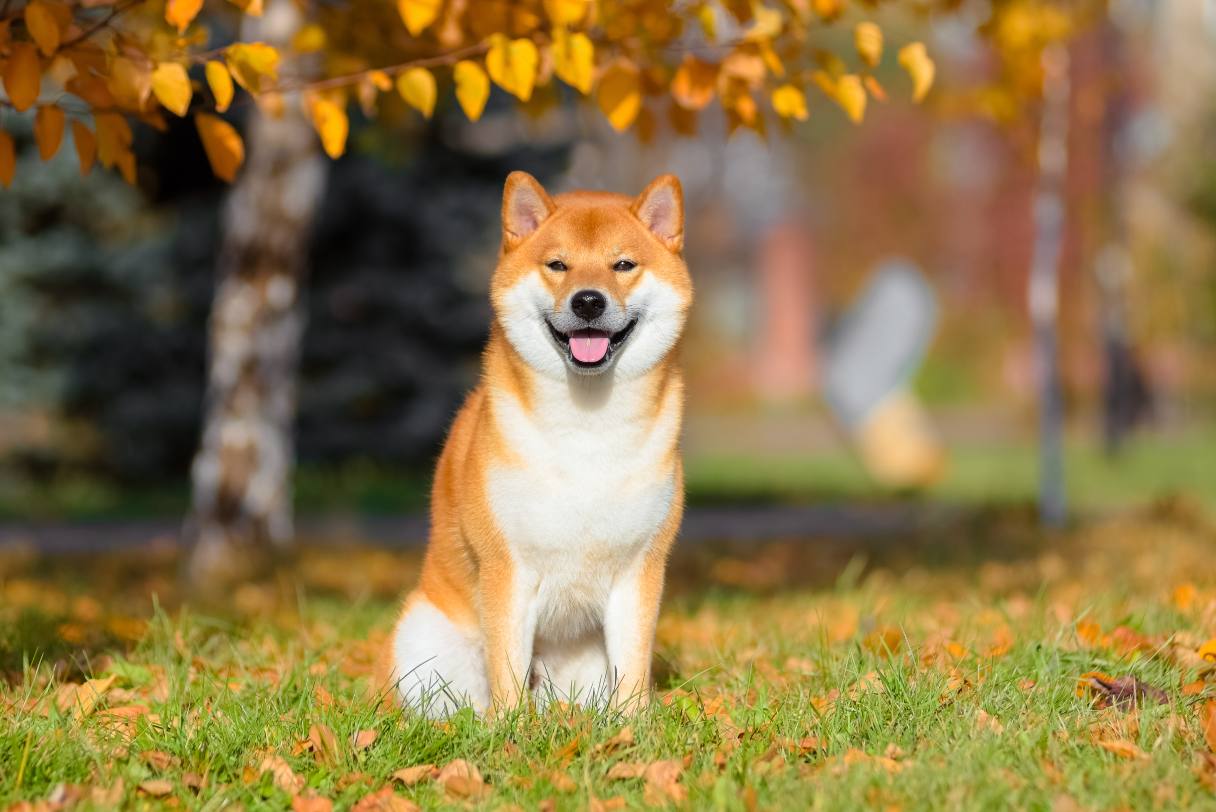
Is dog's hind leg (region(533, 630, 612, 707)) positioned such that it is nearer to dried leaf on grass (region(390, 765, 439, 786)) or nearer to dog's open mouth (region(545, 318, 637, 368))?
dried leaf on grass (region(390, 765, 439, 786))

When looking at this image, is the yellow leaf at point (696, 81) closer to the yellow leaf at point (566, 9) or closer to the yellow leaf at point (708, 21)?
the yellow leaf at point (708, 21)

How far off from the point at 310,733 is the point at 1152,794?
199cm

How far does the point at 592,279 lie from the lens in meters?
3.38

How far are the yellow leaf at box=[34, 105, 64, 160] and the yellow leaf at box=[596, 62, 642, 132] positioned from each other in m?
1.66

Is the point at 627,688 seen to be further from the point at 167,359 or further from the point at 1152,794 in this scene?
the point at 167,359

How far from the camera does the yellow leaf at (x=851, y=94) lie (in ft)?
13.4

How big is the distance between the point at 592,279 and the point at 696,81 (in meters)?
1.19

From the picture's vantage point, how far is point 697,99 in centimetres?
421

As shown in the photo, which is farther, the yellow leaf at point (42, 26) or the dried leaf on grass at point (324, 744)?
the yellow leaf at point (42, 26)

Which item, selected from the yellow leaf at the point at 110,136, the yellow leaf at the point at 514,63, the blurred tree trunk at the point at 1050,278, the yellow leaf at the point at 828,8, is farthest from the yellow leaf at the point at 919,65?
the blurred tree trunk at the point at 1050,278

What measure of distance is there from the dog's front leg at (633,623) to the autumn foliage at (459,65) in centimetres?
145

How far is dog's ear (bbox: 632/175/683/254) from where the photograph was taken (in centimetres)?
354

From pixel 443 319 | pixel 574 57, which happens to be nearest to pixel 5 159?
pixel 574 57

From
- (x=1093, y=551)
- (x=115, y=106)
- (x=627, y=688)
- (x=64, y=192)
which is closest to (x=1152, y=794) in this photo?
(x=627, y=688)
